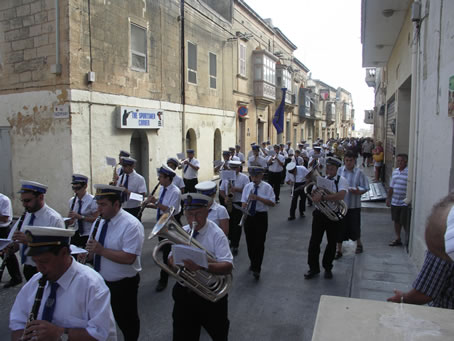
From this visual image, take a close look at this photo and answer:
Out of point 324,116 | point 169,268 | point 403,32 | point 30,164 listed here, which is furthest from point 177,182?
point 324,116

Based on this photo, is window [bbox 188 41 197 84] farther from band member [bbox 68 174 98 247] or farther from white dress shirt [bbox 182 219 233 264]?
white dress shirt [bbox 182 219 233 264]

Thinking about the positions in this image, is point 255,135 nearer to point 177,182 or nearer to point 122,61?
point 122,61

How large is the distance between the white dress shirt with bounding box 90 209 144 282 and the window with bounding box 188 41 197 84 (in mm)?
13378

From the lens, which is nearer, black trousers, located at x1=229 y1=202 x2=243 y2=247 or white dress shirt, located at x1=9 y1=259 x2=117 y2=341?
white dress shirt, located at x1=9 y1=259 x2=117 y2=341

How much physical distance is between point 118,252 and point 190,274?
782 millimetres

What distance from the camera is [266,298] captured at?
558 cm


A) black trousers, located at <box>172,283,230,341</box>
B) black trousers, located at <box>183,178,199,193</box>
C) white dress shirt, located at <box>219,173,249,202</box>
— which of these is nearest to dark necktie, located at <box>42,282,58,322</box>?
black trousers, located at <box>172,283,230,341</box>

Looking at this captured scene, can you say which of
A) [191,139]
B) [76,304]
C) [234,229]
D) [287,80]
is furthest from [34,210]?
[287,80]

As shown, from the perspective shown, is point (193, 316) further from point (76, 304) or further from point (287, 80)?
point (287, 80)

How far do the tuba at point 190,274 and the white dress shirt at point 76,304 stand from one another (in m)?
0.79

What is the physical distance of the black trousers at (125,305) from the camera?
3.74 meters

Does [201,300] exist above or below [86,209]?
below

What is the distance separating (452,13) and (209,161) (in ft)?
48.0

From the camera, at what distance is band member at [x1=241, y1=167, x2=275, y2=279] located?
6.30 m
